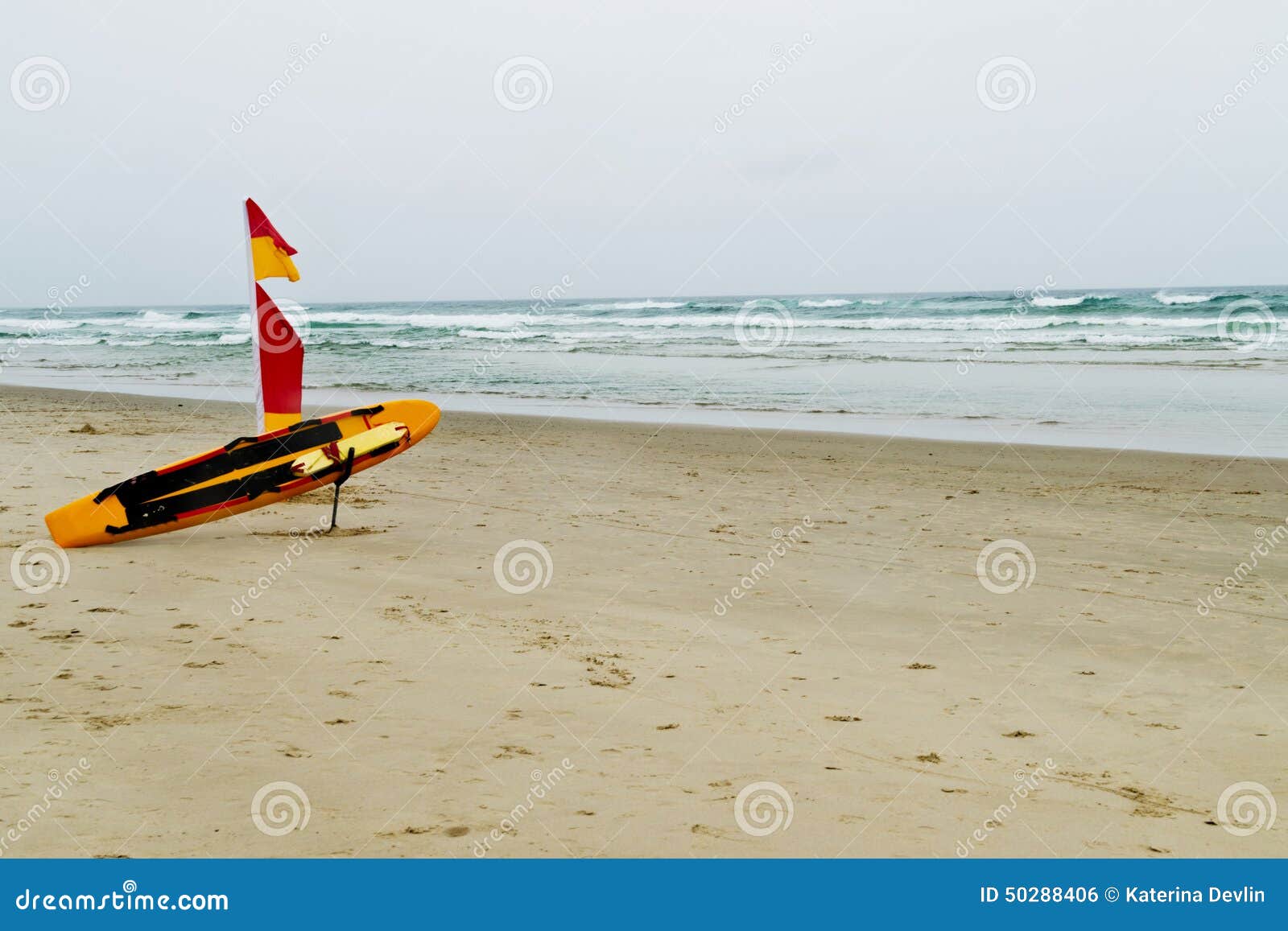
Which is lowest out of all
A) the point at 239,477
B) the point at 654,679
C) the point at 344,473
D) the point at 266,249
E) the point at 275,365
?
the point at 654,679

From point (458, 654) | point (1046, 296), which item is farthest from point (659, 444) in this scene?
point (1046, 296)

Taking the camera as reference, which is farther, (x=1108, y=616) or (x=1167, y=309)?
(x=1167, y=309)

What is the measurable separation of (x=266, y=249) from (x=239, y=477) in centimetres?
191

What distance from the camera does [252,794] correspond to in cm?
359

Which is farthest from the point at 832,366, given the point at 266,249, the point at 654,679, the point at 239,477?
the point at 654,679

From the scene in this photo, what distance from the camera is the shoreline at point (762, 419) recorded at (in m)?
12.7

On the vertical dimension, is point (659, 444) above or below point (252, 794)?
above

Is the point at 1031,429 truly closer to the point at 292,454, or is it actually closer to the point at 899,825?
the point at 292,454

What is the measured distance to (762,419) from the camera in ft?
51.6

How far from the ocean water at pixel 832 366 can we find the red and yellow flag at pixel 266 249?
8384 mm

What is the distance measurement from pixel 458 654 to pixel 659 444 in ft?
27.7

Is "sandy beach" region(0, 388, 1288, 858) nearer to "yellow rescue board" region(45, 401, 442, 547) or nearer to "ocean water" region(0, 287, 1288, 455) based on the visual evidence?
"yellow rescue board" region(45, 401, 442, 547)

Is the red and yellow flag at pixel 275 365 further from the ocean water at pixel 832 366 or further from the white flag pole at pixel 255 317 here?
the ocean water at pixel 832 366

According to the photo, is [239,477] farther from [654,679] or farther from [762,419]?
[762,419]
